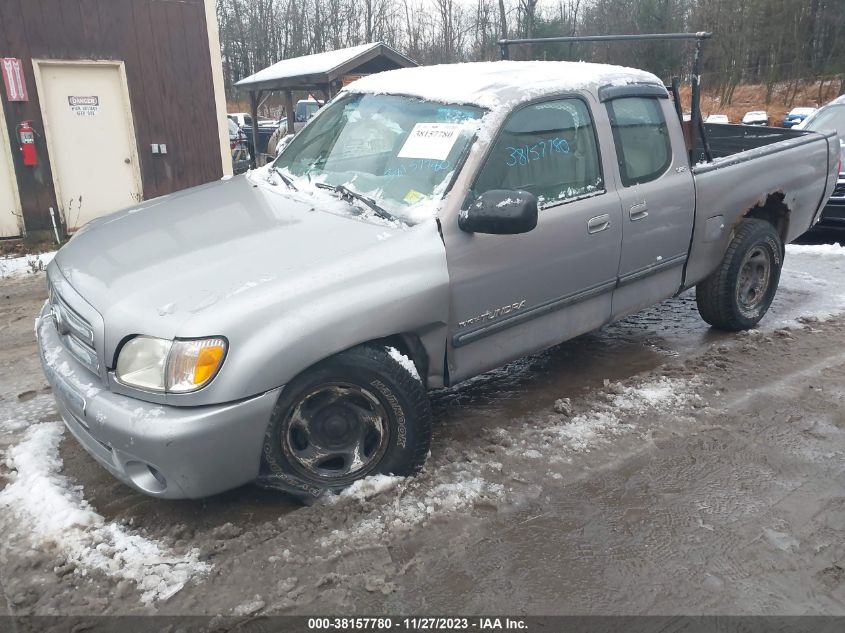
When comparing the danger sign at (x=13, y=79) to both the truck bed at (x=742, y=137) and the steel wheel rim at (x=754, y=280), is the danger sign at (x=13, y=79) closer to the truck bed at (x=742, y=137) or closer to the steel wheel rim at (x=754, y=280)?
the truck bed at (x=742, y=137)

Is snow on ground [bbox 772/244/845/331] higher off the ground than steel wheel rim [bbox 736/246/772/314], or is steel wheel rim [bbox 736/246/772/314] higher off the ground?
steel wheel rim [bbox 736/246/772/314]

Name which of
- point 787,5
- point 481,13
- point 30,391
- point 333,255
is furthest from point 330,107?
point 481,13

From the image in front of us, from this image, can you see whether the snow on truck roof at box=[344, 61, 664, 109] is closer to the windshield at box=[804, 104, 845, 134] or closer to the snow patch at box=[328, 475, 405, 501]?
the snow patch at box=[328, 475, 405, 501]

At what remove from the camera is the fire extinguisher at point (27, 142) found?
8750 millimetres

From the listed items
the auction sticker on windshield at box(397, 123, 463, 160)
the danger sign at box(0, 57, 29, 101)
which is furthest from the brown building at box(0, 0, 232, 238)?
the auction sticker on windshield at box(397, 123, 463, 160)

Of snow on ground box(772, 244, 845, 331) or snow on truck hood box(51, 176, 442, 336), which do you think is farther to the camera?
snow on ground box(772, 244, 845, 331)

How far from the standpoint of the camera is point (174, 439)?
260 cm

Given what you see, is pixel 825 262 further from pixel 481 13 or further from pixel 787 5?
pixel 481 13

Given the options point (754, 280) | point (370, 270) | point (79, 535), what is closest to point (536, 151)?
point (370, 270)

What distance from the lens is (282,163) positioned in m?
4.32

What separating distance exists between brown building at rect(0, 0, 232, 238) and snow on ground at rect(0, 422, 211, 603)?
676 cm

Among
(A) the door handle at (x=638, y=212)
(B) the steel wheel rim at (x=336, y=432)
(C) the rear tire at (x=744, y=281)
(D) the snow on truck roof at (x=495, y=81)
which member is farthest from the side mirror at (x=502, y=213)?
(C) the rear tire at (x=744, y=281)

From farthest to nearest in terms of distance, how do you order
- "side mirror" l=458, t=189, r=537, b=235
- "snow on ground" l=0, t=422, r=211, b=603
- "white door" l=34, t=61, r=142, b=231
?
"white door" l=34, t=61, r=142, b=231
"side mirror" l=458, t=189, r=537, b=235
"snow on ground" l=0, t=422, r=211, b=603

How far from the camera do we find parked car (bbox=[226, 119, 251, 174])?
536 inches
